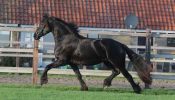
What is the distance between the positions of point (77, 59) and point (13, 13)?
48.8ft

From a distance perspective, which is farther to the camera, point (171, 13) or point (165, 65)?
point (171, 13)

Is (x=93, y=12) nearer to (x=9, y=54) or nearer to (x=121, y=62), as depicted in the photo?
(x=9, y=54)

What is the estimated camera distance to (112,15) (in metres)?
31.5

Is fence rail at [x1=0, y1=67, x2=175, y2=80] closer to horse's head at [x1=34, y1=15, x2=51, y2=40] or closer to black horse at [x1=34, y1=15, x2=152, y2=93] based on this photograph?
horse's head at [x1=34, y1=15, x2=51, y2=40]

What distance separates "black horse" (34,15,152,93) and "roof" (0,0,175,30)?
1390 cm

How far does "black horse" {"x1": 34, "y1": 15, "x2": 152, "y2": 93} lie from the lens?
15.8 m

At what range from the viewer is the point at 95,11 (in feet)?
104

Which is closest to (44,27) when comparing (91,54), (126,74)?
(91,54)

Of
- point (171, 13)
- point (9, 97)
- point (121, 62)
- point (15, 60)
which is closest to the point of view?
point (9, 97)

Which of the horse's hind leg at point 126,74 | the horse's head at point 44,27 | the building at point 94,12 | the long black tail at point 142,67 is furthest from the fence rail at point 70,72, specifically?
the building at point 94,12

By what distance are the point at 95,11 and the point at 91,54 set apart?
15818 millimetres

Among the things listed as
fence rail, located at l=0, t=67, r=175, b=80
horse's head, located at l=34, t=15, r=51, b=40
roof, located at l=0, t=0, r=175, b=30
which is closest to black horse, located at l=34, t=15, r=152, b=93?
horse's head, located at l=34, t=15, r=51, b=40

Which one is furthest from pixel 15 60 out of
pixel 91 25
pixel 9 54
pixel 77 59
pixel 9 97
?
pixel 9 97

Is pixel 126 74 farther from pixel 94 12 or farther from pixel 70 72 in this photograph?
pixel 94 12
